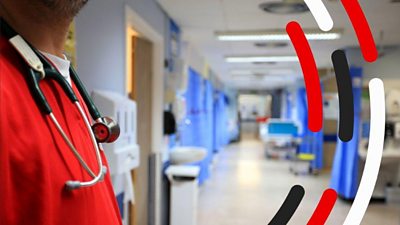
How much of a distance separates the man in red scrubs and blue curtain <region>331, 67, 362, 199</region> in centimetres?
476

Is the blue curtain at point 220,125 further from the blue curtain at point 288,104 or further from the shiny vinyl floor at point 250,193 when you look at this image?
the blue curtain at point 288,104

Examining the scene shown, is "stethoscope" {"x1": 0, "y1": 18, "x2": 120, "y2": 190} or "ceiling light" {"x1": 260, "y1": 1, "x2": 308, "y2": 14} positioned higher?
"ceiling light" {"x1": 260, "y1": 1, "x2": 308, "y2": 14}

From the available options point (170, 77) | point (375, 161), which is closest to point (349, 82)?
point (375, 161)

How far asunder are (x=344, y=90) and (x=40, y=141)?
27.6 inches

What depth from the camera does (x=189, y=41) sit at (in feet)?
16.4

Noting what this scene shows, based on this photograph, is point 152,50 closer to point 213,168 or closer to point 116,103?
point 116,103

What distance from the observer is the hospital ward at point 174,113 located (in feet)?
2.44

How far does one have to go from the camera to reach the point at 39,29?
32.5 inches

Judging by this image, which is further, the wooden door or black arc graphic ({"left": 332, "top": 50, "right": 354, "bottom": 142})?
the wooden door

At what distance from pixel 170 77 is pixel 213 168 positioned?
444 centimetres

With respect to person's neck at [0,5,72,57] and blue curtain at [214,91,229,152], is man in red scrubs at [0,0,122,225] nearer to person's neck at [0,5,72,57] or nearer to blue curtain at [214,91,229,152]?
person's neck at [0,5,72,57]

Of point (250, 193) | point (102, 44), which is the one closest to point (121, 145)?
point (102, 44)

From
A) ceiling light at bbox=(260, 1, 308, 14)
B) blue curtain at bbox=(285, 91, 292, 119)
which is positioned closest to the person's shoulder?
ceiling light at bbox=(260, 1, 308, 14)

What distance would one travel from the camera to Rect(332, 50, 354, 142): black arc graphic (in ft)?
2.86
